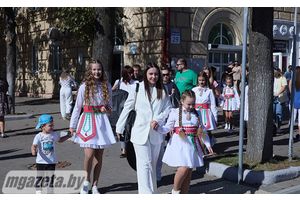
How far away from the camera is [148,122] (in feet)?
18.2

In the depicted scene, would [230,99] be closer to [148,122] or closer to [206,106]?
[206,106]

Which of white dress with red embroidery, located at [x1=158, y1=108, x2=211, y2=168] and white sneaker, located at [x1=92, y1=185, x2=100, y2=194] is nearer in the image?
white dress with red embroidery, located at [x1=158, y1=108, x2=211, y2=168]

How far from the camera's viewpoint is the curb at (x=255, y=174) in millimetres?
6562

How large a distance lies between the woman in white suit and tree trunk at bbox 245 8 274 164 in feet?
7.22

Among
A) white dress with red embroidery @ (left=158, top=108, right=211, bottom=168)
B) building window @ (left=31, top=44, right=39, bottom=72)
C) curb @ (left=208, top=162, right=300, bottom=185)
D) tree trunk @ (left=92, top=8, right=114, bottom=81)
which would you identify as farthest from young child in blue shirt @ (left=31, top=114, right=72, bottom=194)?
building window @ (left=31, top=44, right=39, bottom=72)

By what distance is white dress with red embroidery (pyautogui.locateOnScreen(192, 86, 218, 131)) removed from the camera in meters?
8.71

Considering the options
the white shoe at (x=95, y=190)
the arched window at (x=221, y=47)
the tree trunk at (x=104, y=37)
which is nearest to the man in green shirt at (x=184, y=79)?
the tree trunk at (x=104, y=37)

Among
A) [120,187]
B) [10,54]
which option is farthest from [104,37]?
[120,187]

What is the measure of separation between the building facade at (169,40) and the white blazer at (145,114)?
10729mm

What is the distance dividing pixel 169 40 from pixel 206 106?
9.68 meters

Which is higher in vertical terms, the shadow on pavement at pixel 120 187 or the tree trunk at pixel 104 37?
the tree trunk at pixel 104 37

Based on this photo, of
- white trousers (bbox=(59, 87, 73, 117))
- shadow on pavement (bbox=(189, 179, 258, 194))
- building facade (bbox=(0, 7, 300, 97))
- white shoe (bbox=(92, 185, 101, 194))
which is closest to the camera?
white shoe (bbox=(92, 185, 101, 194))

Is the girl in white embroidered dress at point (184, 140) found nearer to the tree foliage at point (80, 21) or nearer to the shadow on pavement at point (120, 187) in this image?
the shadow on pavement at point (120, 187)

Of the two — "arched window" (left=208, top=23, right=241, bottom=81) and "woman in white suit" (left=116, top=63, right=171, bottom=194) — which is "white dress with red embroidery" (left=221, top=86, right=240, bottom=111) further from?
"arched window" (left=208, top=23, right=241, bottom=81)
